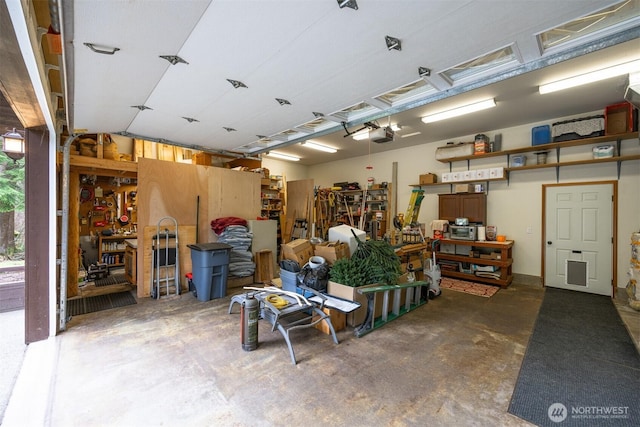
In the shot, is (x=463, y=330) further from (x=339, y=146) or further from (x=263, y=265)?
(x=339, y=146)

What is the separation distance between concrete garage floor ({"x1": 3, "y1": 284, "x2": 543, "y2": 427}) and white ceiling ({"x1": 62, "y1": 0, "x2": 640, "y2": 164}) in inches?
101

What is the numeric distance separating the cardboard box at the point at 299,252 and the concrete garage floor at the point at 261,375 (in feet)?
3.77

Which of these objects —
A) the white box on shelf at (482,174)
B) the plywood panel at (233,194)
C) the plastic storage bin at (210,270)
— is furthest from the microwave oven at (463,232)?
the plastic storage bin at (210,270)

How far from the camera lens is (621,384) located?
2330 millimetres

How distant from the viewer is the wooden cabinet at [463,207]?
19.4 feet

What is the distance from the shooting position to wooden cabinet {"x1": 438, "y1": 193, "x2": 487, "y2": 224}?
5.91m

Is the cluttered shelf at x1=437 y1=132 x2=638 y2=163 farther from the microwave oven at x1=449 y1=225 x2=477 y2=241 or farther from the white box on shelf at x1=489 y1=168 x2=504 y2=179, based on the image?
the microwave oven at x1=449 y1=225 x2=477 y2=241

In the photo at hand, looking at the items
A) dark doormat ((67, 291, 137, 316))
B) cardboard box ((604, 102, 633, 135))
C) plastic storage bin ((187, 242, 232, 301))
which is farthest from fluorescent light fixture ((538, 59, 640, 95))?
dark doormat ((67, 291, 137, 316))

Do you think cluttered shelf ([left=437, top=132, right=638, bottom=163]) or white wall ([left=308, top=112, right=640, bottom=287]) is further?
white wall ([left=308, top=112, right=640, bottom=287])

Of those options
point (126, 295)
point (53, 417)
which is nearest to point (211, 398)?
point (53, 417)

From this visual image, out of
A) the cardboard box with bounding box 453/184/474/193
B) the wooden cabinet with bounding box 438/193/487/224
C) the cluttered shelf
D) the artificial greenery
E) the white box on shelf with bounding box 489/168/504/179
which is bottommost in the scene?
the artificial greenery

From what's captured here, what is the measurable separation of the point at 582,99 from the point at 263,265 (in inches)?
246

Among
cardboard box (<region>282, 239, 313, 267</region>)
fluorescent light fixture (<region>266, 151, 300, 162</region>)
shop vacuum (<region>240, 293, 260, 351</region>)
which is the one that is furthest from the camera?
fluorescent light fixture (<region>266, 151, 300, 162</region>)

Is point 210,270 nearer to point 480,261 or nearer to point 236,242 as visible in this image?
point 236,242
